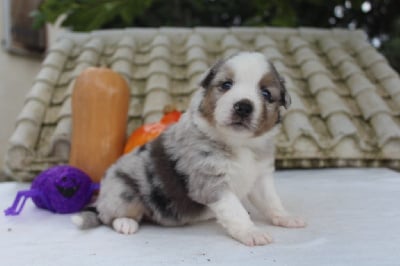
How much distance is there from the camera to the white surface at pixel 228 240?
1.68m

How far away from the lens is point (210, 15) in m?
6.25

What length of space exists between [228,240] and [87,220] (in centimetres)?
77

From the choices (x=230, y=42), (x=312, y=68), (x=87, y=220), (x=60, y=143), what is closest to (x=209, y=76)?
(x=87, y=220)

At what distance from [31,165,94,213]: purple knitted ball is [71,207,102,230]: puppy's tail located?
0.98 ft

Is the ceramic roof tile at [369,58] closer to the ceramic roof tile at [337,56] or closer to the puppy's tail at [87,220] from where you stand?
the ceramic roof tile at [337,56]

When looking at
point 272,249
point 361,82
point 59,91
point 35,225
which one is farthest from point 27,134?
point 361,82

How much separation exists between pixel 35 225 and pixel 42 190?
0.99ft

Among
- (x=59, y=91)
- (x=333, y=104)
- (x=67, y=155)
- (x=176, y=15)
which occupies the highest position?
(x=176, y=15)

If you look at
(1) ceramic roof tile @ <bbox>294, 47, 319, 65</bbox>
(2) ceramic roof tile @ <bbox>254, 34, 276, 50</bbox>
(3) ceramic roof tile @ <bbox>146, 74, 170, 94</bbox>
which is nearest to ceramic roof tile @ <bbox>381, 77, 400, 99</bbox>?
(1) ceramic roof tile @ <bbox>294, 47, 319, 65</bbox>

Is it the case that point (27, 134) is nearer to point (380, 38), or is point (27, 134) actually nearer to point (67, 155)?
point (67, 155)

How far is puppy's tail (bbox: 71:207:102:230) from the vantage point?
2164 millimetres

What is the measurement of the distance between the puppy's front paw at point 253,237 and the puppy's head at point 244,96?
0.45 meters

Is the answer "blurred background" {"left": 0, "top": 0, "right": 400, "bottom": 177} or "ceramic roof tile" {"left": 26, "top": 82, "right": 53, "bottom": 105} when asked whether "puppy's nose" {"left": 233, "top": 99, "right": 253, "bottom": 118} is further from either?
"blurred background" {"left": 0, "top": 0, "right": 400, "bottom": 177}

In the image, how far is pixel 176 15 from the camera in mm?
5988
